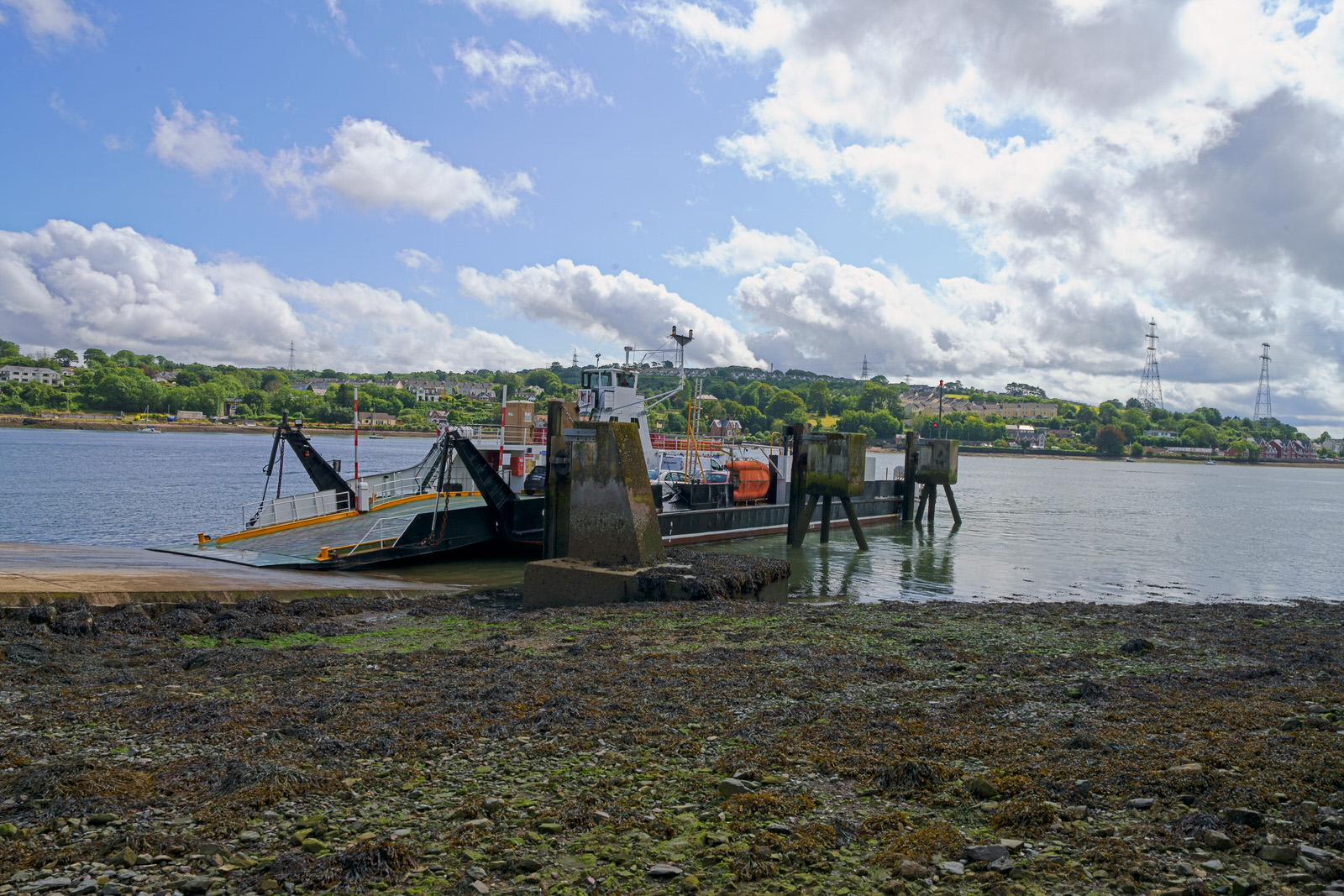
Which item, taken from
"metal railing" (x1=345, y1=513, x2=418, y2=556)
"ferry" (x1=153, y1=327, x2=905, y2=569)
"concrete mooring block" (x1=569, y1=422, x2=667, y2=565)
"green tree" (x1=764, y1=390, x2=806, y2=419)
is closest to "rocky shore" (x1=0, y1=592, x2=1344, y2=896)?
"concrete mooring block" (x1=569, y1=422, x2=667, y2=565)

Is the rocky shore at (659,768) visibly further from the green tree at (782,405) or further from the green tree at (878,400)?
the green tree at (878,400)

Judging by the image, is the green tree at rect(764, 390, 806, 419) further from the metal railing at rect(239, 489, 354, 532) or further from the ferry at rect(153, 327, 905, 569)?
the metal railing at rect(239, 489, 354, 532)

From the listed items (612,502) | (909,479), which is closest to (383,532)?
(612,502)

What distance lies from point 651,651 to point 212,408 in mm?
175029

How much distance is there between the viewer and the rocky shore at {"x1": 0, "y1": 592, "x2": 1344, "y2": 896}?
12.8ft

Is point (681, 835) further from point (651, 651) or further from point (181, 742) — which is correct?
point (651, 651)

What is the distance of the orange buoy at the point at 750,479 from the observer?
28923mm

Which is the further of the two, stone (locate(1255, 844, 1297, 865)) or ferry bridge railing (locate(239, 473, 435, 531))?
ferry bridge railing (locate(239, 473, 435, 531))

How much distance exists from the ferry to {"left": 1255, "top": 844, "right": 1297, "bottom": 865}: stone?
42.9ft

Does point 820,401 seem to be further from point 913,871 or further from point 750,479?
point 913,871

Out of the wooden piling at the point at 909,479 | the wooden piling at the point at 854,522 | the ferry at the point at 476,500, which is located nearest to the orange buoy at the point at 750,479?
the ferry at the point at 476,500

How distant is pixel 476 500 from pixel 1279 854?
20.3 m

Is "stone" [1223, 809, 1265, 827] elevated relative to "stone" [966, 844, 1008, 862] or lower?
elevated

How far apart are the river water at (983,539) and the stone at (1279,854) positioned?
14231mm
